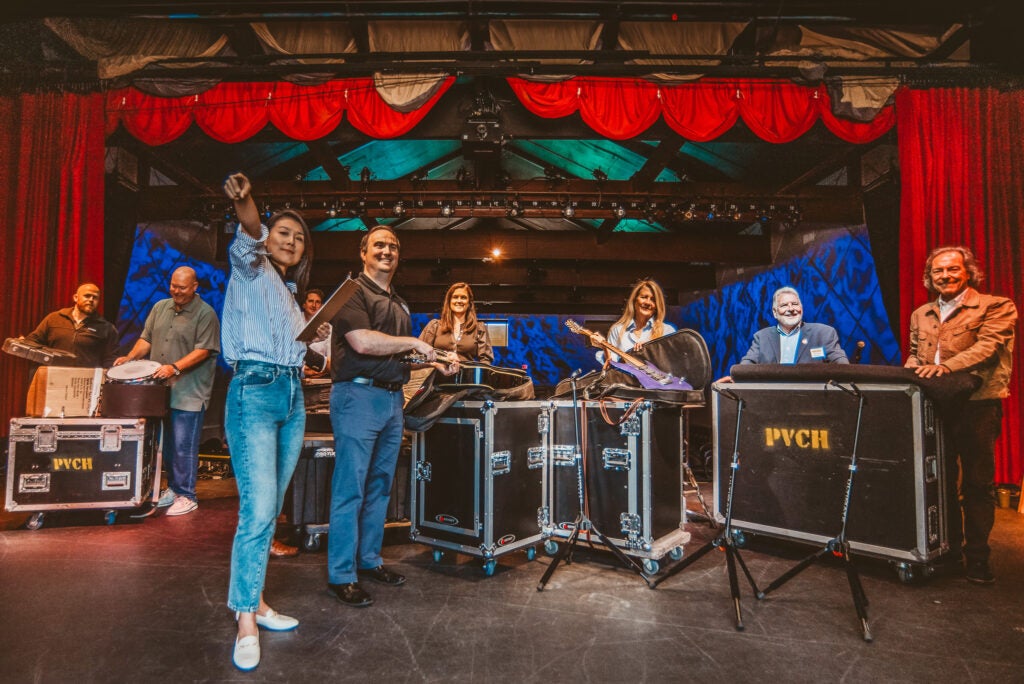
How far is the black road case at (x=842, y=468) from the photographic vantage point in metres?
2.88

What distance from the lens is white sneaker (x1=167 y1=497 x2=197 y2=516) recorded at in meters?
4.42

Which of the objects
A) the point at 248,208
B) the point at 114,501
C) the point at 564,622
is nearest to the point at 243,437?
the point at 248,208

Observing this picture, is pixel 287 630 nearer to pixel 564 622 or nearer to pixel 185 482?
pixel 564 622

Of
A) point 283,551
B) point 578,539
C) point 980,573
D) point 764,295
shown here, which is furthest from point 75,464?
point 764,295

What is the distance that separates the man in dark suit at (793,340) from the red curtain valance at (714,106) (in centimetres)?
178

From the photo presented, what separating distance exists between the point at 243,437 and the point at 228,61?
173 inches

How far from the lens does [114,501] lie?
4.07 meters

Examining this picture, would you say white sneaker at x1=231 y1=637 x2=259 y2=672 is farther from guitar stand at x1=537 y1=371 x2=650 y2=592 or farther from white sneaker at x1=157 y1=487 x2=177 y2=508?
white sneaker at x1=157 y1=487 x2=177 y2=508

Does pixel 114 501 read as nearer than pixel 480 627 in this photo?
No

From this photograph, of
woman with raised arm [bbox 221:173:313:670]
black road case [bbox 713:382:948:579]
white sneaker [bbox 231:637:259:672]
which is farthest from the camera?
black road case [bbox 713:382:948:579]

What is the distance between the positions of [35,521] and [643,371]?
4875 mm

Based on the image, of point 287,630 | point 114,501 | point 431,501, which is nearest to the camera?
point 287,630

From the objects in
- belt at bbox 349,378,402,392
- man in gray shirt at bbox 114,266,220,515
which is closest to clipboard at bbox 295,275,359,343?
belt at bbox 349,378,402,392

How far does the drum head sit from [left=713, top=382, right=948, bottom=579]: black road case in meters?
4.60
